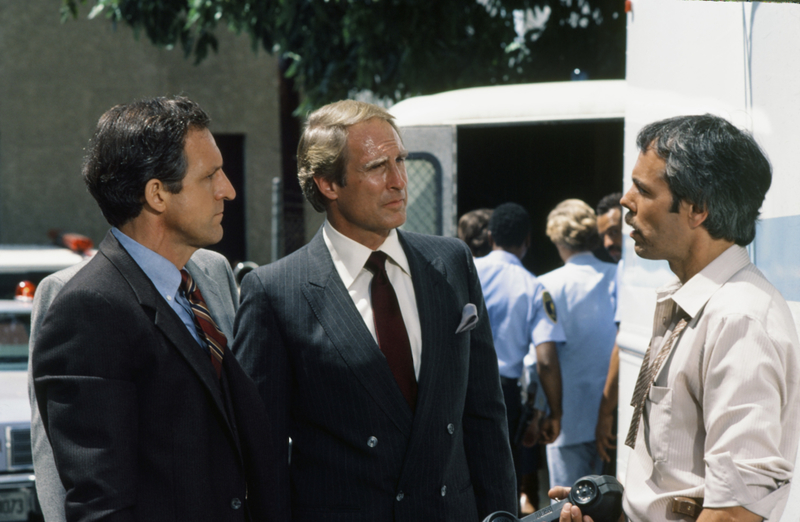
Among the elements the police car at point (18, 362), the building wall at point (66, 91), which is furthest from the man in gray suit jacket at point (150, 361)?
the building wall at point (66, 91)

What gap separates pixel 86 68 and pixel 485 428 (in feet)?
43.5

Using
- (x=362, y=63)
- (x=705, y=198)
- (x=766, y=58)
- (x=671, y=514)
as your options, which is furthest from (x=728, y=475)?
(x=362, y=63)

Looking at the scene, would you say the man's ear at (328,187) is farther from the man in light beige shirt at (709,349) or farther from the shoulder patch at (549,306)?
the shoulder patch at (549,306)

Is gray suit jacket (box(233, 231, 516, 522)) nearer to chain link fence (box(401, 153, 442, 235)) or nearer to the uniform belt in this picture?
the uniform belt

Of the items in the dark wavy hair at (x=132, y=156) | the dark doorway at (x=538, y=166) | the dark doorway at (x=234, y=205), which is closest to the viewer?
the dark wavy hair at (x=132, y=156)

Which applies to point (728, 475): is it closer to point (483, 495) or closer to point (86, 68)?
point (483, 495)

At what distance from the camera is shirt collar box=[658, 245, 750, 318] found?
1.85 meters

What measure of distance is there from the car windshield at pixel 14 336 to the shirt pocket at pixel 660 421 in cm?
448

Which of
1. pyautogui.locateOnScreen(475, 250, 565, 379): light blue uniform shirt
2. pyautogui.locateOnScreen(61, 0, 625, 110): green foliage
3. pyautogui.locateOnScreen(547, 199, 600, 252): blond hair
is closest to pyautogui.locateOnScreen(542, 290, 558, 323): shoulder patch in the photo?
pyautogui.locateOnScreen(475, 250, 565, 379): light blue uniform shirt

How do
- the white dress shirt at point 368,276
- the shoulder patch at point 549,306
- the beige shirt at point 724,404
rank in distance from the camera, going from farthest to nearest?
the shoulder patch at point 549,306 → the white dress shirt at point 368,276 → the beige shirt at point 724,404

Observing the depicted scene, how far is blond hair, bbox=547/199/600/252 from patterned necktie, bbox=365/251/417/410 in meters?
2.92

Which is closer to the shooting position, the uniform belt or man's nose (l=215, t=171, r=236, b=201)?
the uniform belt

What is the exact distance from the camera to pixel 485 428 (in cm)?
254

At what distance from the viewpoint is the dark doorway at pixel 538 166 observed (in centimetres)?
707
